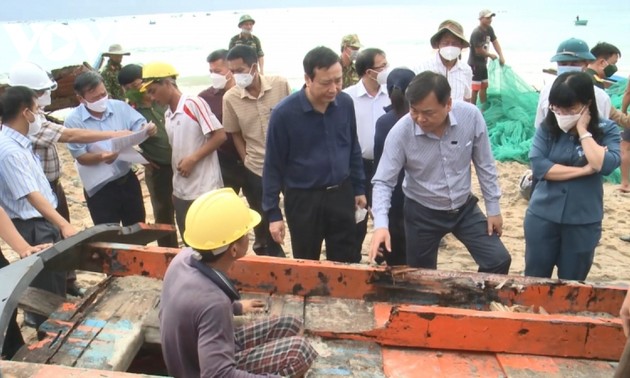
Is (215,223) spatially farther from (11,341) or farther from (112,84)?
(112,84)

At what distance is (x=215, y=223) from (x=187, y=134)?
203 cm

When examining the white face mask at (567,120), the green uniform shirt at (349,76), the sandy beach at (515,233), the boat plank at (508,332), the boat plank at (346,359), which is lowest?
the sandy beach at (515,233)

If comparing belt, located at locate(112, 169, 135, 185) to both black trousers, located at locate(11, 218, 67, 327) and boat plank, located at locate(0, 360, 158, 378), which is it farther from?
boat plank, located at locate(0, 360, 158, 378)

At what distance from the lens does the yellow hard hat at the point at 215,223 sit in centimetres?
211

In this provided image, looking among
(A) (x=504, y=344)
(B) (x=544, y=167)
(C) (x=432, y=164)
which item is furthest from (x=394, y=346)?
(B) (x=544, y=167)

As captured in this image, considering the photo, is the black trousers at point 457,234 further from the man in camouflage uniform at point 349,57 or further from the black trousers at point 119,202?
the man in camouflage uniform at point 349,57

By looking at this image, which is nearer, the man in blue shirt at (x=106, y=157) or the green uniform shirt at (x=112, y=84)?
the man in blue shirt at (x=106, y=157)

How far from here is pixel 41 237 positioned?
3.42 metres

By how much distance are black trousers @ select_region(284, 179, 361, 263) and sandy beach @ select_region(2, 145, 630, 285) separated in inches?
58.2

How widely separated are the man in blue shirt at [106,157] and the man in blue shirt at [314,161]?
1.24 meters

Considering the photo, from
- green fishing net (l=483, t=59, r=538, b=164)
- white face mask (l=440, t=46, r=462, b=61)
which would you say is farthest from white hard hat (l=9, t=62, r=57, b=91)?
green fishing net (l=483, t=59, r=538, b=164)

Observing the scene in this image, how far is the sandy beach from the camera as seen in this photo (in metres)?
4.99

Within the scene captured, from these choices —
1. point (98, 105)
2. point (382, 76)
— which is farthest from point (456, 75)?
point (98, 105)

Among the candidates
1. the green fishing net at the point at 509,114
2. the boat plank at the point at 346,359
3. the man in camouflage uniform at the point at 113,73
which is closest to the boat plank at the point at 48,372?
the boat plank at the point at 346,359
